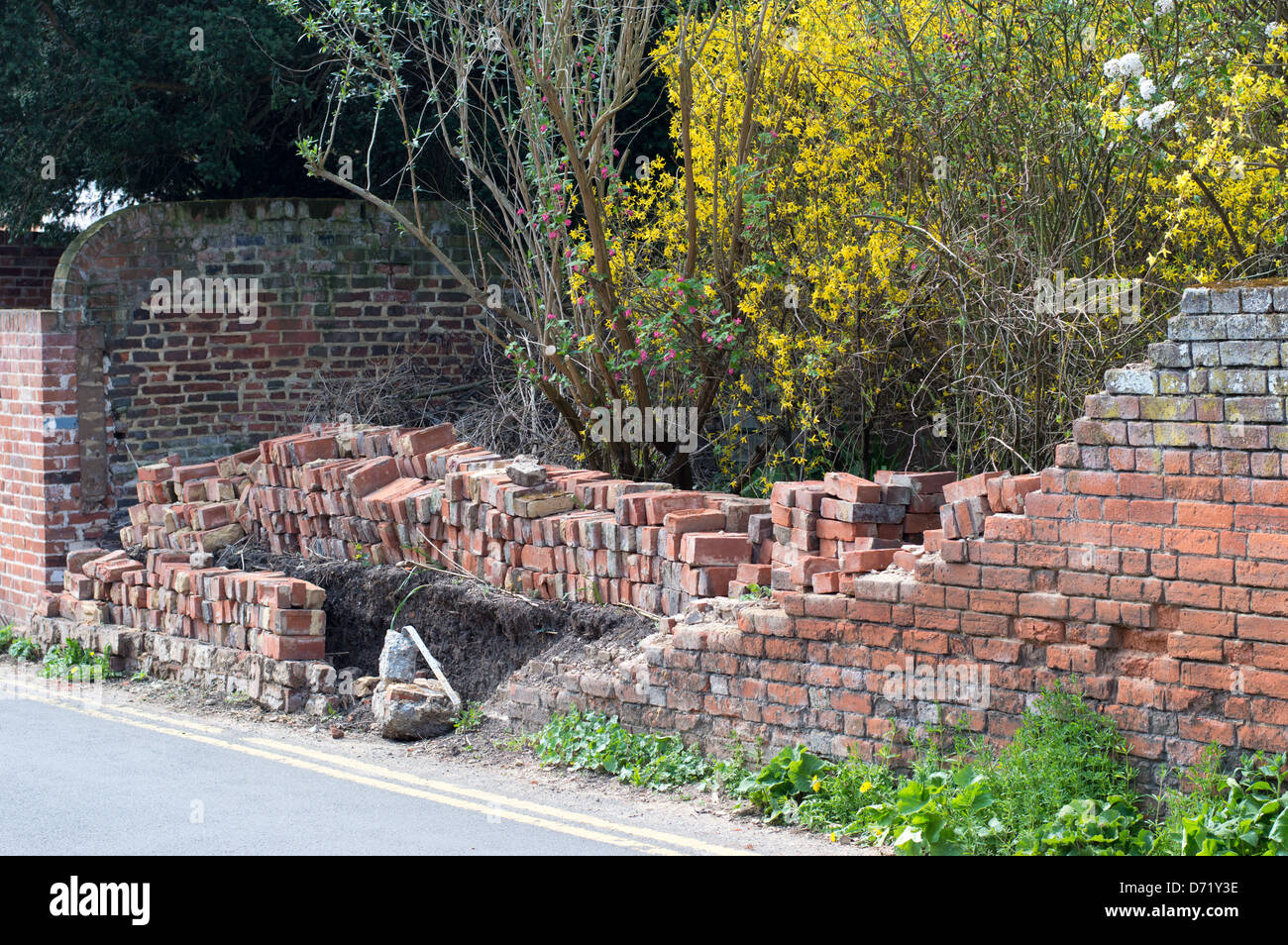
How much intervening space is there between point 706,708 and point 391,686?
88.6 inches

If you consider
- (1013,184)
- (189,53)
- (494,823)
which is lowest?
(494,823)

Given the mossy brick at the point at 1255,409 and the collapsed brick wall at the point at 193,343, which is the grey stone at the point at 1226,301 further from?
the collapsed brick wall at the point at 193,343

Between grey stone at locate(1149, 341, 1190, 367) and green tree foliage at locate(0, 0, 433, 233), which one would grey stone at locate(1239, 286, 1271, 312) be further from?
green tree foliage at locate(0, 0, 433, 233)

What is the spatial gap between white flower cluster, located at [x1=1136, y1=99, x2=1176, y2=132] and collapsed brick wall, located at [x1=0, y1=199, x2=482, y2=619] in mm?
8063

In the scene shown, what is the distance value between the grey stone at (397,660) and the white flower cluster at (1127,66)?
5525 mm

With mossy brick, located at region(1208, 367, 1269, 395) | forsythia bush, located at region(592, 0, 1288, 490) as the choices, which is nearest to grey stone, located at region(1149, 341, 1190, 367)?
mossy brick, located at region(1208, 367, 1269, 395)

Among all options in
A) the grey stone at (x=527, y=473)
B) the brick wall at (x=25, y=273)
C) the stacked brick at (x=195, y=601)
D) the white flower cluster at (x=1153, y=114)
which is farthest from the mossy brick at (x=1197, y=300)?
the brick wall at (x=25, y=273)

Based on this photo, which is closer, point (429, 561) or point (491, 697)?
point (491, 697)

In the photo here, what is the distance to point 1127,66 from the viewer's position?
7.20 m

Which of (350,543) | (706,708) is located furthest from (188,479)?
(706,708)

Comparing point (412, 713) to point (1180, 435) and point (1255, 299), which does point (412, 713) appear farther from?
point (1255, 299)

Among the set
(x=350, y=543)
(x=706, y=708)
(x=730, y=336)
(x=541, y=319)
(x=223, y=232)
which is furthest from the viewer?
(x=223, y=232)

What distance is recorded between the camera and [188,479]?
12094 mm

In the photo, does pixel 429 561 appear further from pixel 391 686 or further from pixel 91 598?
pixel 91 598
